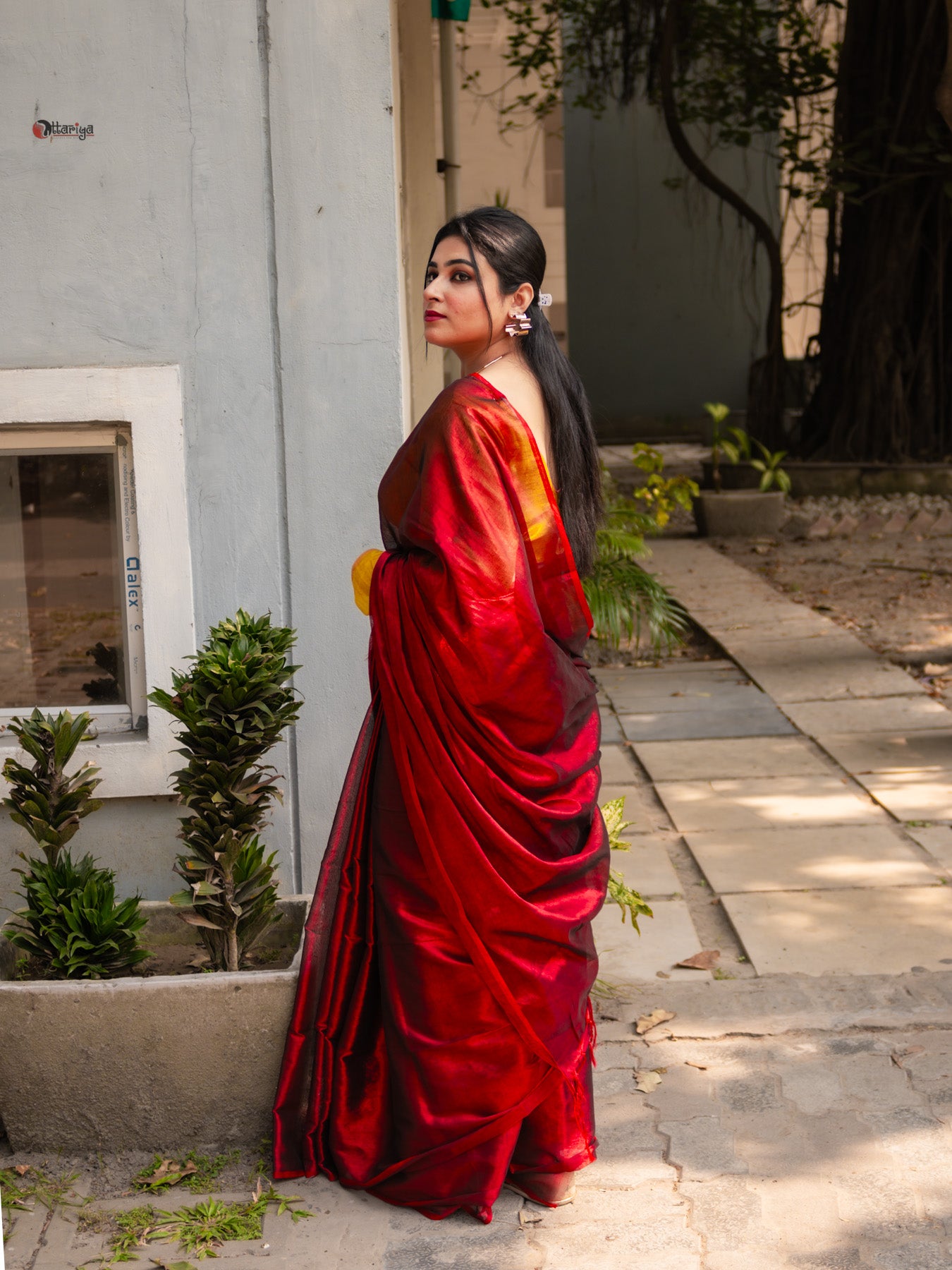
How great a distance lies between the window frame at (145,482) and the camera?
2.99m

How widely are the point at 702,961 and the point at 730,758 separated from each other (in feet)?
6.45

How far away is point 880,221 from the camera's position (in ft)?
40.8

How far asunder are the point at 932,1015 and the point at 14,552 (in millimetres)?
2429

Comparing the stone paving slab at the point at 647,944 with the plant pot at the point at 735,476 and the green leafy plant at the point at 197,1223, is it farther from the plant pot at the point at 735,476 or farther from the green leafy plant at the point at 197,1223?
the plant pot at the point at 735,476

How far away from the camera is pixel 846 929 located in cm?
369

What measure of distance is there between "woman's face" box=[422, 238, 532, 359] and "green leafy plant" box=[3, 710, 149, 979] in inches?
41.5

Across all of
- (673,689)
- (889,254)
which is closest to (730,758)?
(673,689)

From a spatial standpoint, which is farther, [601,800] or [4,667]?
[601,800]

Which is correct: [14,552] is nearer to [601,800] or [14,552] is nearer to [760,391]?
[601,800]

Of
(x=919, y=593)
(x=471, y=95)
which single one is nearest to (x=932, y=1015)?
(x=919, y=593)

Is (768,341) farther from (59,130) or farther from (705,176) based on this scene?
(59,130)

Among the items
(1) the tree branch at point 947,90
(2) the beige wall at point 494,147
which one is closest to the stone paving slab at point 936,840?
(1) the tree branch at point 947,90

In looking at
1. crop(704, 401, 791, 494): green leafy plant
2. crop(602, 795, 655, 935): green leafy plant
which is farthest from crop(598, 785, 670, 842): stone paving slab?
crop(704, 401, 791, 494): green leafy plant

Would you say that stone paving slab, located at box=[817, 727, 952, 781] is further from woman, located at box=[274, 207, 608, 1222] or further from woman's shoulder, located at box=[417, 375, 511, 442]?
woman's shoulder, located at box=[417, 375, 511, 442]
